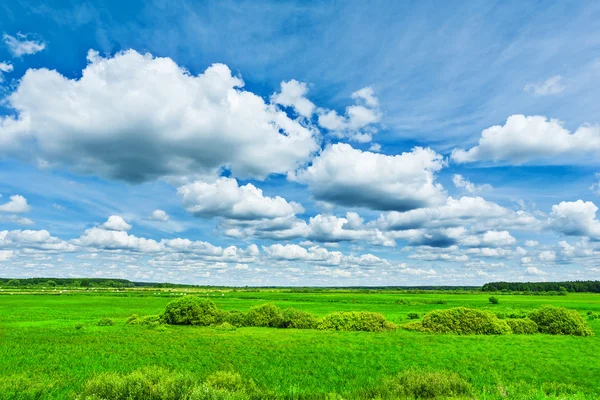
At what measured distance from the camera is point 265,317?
146 ft

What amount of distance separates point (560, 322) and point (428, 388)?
3012 centimetres

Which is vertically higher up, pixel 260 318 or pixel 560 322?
pixel 560 322

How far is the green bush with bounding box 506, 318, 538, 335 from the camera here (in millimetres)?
38219

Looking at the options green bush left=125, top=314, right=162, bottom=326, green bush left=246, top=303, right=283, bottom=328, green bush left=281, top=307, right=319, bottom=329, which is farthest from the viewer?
green bush left=125, top=314, right=162, bottom=326

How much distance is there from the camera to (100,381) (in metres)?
15.0

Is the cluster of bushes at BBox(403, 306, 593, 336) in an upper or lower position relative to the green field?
upper

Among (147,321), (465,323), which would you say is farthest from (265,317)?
(465,323)

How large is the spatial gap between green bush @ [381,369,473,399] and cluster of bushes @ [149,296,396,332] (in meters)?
23.5

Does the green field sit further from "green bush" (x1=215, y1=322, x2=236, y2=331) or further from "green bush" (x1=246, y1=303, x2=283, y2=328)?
"green bush" (x1=246, y1=303, x2=283, y2=328)

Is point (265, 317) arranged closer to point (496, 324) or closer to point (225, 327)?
point (225, 327)

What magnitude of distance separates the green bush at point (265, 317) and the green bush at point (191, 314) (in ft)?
13.8

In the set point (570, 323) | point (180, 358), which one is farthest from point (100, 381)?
point (570, 323)

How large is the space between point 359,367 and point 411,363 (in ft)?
11.6

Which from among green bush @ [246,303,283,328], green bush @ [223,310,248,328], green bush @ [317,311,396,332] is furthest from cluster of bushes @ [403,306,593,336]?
green bush @ [223,310,248,328]
